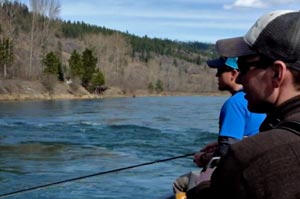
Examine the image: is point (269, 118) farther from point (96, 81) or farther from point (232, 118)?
point (96, 81)

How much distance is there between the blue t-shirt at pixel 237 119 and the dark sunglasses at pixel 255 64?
1.70 metres

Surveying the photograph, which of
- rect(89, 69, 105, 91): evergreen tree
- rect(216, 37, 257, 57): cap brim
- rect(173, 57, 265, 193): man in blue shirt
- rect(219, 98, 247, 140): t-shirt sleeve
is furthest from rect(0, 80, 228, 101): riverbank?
rect(216, 37, 257, 57): cap brim

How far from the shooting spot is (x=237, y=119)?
11.3 feet

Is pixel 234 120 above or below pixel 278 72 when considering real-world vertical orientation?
below

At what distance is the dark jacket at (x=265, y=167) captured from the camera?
1450mm

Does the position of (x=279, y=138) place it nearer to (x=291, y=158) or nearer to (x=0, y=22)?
(x=291, y=158)

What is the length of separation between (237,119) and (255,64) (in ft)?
5.95

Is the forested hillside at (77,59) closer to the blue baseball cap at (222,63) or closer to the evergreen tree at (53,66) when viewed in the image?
the evergreen tree at (53,66)

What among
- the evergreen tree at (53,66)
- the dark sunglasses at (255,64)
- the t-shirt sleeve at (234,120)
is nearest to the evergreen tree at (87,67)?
the evergreen tree at (53,66)

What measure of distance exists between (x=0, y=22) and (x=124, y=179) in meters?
63.2

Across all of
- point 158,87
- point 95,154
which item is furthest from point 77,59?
point 95,154

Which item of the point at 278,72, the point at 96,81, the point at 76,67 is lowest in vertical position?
the point at 96,81

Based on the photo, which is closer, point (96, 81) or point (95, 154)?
point (95, 154)

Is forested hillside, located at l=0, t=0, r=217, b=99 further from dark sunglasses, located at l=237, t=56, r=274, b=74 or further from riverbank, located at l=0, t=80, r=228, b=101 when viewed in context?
dark sunglasses, located at l=237, t=56, r=274, b=74
